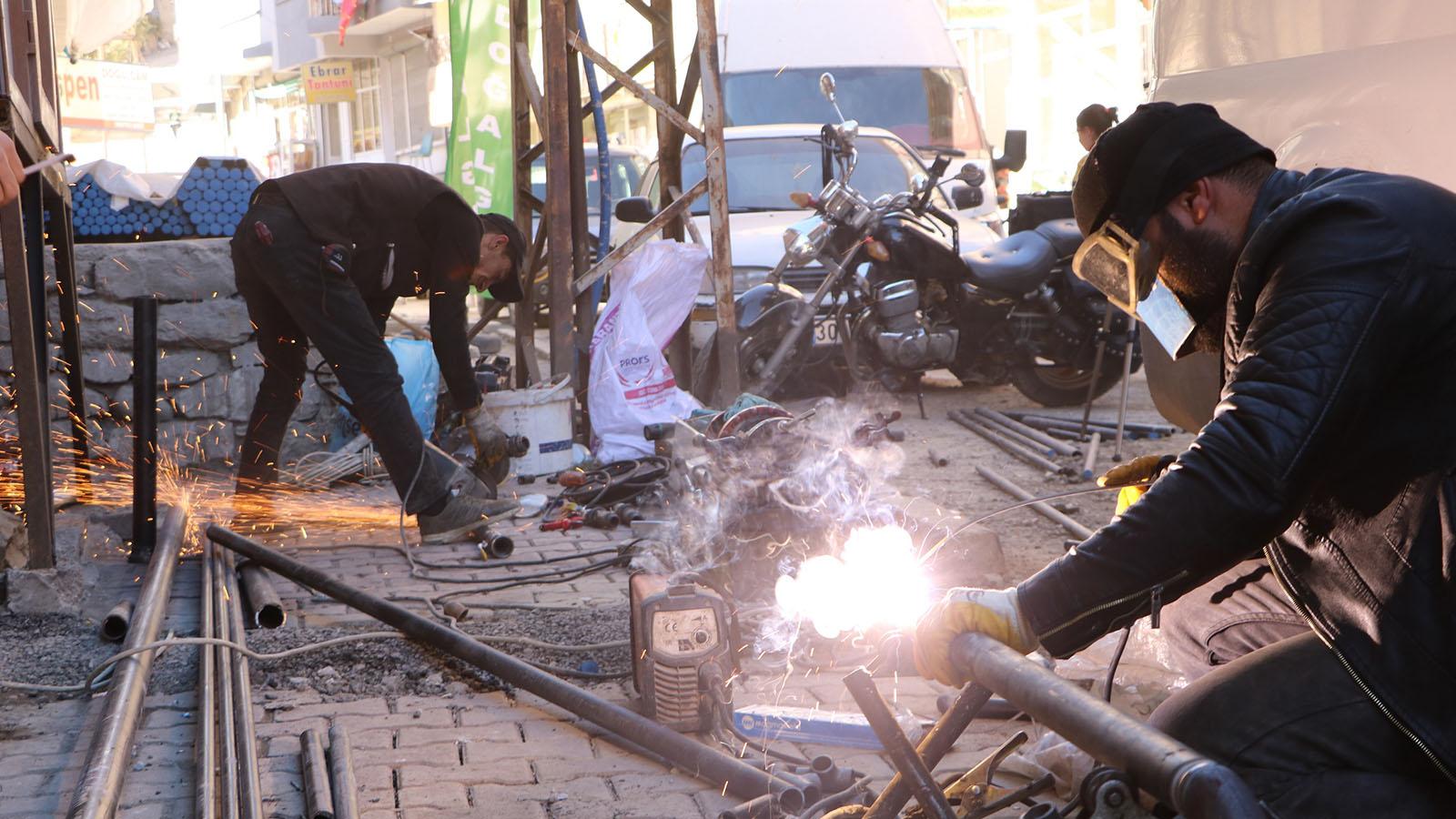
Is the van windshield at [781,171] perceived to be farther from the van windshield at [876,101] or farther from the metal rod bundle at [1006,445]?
the metal rod bundle at [1006,445]

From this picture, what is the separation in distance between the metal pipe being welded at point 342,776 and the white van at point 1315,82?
10.2 feet

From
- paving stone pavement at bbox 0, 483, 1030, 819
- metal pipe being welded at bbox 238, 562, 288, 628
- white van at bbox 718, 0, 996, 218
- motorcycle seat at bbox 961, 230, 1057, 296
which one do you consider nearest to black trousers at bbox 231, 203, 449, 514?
metal pipe being welded at bbox 238, 562, 288, 628

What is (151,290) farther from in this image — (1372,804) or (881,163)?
(1372,804)

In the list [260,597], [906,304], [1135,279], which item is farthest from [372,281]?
[1135,279]

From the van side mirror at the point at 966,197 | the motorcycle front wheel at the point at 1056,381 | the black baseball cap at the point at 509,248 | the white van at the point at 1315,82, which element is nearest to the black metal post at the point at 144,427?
the black baseball cap at the point at 509,248

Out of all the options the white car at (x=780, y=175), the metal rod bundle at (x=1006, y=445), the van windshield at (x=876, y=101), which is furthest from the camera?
the van windshield at (x=876, y=101)

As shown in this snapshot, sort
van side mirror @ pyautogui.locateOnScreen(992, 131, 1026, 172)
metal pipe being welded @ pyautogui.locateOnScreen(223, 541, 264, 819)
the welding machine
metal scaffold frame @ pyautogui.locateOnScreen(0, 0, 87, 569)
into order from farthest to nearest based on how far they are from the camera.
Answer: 1. van side mirror @ pyautogui.locateOnScreen(992, 131, 1026, 172)
2. metal scaffold frame @ pyautogui.locateOnScreen(0, 0, 87, 569)
3. the welding machine
4. metal pipe being welded @ pyautogui.locateOnScreen(223, 541, 264, 819)

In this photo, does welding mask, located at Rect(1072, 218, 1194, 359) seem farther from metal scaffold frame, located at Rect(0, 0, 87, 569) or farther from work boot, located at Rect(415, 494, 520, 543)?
work boot, located at Rect(415, 494, 520, 543)

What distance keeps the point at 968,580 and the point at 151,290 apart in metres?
5.61

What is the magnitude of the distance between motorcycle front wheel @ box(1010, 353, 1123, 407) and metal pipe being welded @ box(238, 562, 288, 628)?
19.9 ft

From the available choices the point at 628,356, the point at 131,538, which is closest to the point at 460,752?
the point at 131,538

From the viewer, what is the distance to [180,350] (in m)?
8.38

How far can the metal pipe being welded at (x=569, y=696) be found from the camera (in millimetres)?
3344

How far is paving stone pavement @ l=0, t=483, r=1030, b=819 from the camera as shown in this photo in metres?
3.45
